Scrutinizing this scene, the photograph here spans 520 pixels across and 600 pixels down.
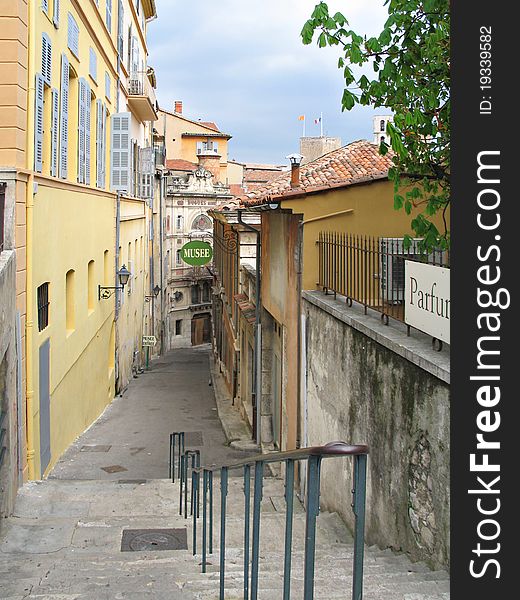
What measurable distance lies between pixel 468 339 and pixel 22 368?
7345 mm

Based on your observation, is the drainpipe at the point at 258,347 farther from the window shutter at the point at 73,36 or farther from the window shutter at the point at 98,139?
the window shutter at the point at 73,36

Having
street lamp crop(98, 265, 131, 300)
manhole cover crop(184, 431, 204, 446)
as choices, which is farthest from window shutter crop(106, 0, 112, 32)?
manhole cover crop(184, 431, 204, 446)

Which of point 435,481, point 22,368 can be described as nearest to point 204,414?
point 22,368

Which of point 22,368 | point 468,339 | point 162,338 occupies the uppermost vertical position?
point 468,339

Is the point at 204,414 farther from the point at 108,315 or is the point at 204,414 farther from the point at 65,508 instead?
the point at 65,508

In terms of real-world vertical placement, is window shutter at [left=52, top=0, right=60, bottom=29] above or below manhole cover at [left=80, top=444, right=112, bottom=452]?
above

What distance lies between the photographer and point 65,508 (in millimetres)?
9430

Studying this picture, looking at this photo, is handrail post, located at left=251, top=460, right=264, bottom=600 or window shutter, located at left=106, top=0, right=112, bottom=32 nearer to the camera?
handrail post, located at left=251, top=460, right=264, bottom=600

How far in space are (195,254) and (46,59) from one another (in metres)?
18.4

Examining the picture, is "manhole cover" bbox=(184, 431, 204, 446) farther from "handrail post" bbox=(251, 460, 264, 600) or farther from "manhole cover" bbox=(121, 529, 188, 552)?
"handrail post" bbox=(251, 460, 264, 600)

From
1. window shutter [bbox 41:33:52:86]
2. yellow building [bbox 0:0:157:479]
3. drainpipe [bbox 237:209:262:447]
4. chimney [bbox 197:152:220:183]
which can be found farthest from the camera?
chimney [bbox 197:152:220:183]

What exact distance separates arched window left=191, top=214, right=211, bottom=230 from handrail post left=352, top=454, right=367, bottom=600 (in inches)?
1887

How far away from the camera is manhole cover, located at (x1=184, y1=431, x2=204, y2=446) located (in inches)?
654

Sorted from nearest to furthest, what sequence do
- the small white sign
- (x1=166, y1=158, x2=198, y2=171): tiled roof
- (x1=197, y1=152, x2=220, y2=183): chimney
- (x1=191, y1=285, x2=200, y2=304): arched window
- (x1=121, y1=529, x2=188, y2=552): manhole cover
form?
the small white sign
(x1=121, y1=529, x2=188, y2=552): manhole cover
(x1=191, y1=285, x2=200, y2=304): arched window
(x1=197, y1=152, x2=220, y2=183): chimney
(x1=166, y1=158, x2=198, y2=171): tiled roof
